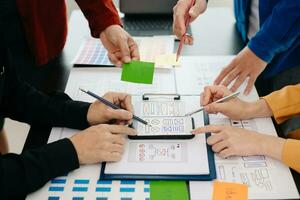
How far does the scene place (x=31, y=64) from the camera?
118 centimetres

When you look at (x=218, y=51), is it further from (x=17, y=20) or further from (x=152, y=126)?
(x=17, y=20)

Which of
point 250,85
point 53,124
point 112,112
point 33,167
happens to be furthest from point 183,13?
point 33,167

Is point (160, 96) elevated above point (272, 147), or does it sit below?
above

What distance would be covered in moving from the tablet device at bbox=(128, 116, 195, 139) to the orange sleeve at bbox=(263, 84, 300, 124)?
22cm

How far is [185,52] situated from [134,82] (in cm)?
31

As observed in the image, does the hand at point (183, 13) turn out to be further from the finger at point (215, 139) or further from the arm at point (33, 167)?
the arm at point (33, 167)

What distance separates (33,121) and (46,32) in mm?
370

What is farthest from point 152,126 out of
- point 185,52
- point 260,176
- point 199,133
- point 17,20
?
point 17,20

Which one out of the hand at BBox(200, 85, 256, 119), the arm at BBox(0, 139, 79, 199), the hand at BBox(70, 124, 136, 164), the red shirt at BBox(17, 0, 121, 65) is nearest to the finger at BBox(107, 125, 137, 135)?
the hand at BBox(70, 124, 136, 164)

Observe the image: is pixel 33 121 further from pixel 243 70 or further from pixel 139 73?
pixel 243 70

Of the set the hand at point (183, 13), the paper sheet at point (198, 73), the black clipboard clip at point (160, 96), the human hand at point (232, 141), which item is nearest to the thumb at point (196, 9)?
the hand at point (183, 13)

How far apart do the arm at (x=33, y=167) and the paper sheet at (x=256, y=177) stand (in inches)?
10.9

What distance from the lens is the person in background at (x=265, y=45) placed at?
0.97 m

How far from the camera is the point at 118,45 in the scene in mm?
1126
